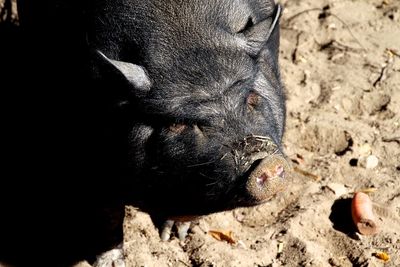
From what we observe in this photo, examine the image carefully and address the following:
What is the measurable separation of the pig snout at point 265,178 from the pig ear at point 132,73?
0.69 m

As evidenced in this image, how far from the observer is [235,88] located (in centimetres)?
373

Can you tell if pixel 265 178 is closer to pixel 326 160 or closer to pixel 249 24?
pixel 249 24

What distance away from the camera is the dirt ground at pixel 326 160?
4516 mm

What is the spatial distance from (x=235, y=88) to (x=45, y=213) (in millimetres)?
1778

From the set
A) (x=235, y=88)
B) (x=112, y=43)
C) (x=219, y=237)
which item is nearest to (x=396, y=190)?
(x=219, y=237)

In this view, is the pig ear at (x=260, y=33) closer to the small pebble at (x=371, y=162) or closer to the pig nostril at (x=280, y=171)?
the pig nostril at (x=280, y=171)

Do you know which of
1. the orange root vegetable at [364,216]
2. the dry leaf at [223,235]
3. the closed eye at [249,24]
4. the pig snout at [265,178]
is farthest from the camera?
the dry leaf at [223,235]

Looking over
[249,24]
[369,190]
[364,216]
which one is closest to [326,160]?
[369,190]

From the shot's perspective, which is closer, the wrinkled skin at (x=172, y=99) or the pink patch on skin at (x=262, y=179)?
the pink patch on skin at (x=262, y=179)

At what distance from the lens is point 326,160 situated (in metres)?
5.06

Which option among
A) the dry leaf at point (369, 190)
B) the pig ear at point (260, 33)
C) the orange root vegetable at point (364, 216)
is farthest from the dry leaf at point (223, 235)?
the pig ear at point (260, 33)

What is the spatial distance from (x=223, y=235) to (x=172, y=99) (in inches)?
49.7

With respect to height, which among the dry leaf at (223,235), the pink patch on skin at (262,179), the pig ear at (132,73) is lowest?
the dry leaf at (223,235)

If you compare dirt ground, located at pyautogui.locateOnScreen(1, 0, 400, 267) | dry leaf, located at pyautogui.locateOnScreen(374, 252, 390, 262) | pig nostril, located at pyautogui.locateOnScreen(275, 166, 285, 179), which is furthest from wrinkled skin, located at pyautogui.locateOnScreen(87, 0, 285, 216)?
dry leaf, located at pyautogui.locateOnScreen(374, 252, 390, 262)
